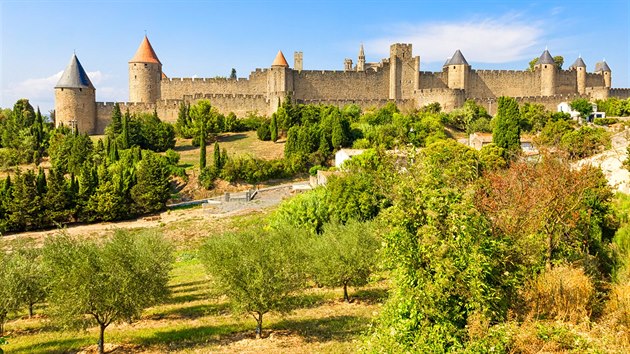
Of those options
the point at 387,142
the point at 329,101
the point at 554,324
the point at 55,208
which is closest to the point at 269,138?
the point at 329,101

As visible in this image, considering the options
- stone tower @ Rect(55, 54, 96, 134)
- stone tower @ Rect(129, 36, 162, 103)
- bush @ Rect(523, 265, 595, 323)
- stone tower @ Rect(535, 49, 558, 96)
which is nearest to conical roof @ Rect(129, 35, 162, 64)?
stone tower @ Rect(129, 36, 162, 103)

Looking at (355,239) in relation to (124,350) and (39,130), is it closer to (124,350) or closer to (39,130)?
(124,350)

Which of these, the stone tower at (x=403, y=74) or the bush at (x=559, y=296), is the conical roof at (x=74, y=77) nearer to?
the stone tower at (x=403, y=74)

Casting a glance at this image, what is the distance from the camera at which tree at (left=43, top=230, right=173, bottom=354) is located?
10.1 metres

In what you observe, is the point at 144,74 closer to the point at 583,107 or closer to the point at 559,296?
the point at 583,107

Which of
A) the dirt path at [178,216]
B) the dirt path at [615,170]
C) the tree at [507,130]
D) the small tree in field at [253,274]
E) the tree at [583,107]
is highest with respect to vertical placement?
the tree at [583,107]

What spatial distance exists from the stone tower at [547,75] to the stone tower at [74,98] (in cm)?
4069

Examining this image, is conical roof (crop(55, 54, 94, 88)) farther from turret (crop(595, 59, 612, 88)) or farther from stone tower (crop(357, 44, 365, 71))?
turret (crop(595, 59, 612, 88))

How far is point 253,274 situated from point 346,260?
3.92m

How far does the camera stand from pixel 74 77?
43188 mm

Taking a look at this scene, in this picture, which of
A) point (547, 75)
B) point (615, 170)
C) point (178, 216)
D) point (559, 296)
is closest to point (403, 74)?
point (547, 75)

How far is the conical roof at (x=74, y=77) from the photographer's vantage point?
Answer: 42781 mm

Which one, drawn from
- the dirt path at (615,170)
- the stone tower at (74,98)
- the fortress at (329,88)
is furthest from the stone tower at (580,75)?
the stone tower at (74,98)

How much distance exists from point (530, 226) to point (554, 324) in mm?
A: 3190
